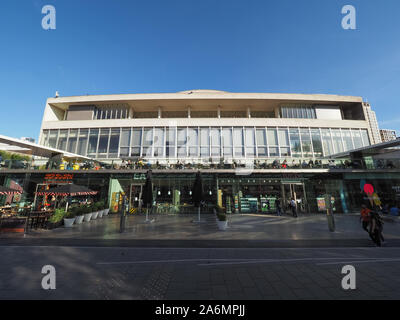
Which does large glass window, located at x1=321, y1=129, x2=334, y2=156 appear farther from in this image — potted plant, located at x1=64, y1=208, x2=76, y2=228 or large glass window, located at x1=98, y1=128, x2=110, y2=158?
large glass window, located at x1=98, y1=128, x2=110, y2=158

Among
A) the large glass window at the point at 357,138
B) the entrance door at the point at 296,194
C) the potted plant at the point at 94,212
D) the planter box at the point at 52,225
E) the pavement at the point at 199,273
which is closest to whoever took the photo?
the pavement at the point at 199,273

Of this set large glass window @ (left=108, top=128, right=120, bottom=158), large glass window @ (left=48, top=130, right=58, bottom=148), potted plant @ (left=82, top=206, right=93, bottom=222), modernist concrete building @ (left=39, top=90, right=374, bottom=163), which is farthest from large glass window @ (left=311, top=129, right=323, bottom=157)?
large glass window @ (left=48, top=130, right=58, bottom=148)

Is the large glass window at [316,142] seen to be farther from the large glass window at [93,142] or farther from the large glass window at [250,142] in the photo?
the large glass window at [93,142]

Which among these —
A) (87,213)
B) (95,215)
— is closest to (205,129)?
(95,215)

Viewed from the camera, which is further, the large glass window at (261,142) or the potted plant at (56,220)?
the large glass window at (261,142)

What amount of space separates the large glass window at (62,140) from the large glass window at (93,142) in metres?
3.50

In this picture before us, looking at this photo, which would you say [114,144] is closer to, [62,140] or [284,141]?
[62,140]

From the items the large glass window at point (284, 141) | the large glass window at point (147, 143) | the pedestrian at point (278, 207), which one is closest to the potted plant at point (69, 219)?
the large glass window at point (147, 143)

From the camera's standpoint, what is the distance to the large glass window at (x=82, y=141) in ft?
72.0

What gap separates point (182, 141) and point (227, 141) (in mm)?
5918

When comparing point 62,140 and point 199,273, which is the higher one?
point 62,140

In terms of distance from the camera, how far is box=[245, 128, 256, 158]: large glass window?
21.3 metres

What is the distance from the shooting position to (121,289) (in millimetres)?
3738

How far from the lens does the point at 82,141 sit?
22453 mm
